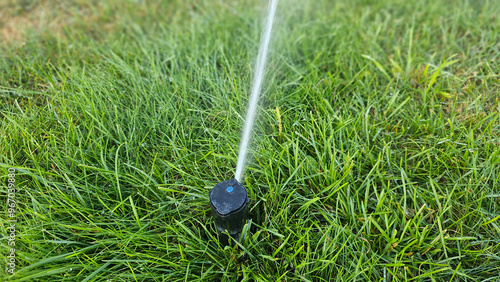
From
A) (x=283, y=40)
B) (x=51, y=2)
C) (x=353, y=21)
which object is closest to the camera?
(x=283, y=40)

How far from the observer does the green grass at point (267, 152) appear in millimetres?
1681

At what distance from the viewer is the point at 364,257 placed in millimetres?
1667

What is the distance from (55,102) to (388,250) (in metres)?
2.39

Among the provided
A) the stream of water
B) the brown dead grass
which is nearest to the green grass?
the stream of water

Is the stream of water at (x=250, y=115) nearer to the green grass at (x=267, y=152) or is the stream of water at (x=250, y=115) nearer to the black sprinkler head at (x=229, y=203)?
the green grass at (x=267, y=152)

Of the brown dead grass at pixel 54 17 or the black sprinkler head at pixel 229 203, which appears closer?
the black sprinkler head at pixel 229 203

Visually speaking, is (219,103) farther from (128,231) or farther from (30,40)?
(30,40)

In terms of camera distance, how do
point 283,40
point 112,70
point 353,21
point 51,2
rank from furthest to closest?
1. point 51,2
2. point 353,21
3. point 283,40
4. point 112,70

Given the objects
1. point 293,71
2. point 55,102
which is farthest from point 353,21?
point 55,102

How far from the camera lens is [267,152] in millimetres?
1995

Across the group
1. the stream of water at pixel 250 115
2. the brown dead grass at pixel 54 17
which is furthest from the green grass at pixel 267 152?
the brown dead grass at pixel 54 17

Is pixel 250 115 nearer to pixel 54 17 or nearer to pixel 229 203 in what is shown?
pixel 229 203

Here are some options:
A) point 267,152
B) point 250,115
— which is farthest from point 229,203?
point 250,115

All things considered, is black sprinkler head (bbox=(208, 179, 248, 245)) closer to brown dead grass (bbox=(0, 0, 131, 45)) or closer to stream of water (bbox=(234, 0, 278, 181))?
stream of water (bbox=(234, 0, 278, 181))
